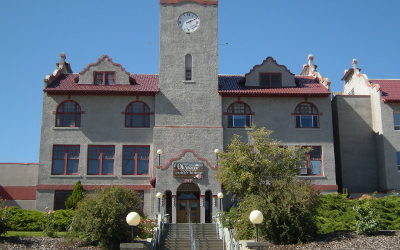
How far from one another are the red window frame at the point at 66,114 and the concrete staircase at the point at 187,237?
39.7 feet

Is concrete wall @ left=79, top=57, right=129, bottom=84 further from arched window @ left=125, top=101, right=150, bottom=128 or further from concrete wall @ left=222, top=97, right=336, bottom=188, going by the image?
concrete wall @ left=222, top=97, right=336, bottom=188

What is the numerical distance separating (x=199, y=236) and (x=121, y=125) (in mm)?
12551

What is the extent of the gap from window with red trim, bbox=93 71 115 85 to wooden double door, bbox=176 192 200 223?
10.7m

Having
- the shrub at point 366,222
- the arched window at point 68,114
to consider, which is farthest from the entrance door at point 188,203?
the shrub at point 366,222

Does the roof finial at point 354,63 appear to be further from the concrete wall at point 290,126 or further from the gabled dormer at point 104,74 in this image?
the gabled dormer at point 104,74

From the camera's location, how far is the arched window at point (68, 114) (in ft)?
131

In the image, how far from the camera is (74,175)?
127 ft

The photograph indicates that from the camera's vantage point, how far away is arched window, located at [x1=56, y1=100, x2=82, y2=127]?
39844mm

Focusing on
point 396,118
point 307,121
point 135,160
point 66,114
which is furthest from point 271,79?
point 66,114

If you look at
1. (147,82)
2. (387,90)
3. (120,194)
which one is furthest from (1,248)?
(387,90)

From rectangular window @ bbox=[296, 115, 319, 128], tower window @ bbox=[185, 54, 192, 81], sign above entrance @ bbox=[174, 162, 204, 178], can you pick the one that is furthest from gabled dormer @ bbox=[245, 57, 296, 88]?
sign above entrance @ bbox=[174, 162, 204, 178]

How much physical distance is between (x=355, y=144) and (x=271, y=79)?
8554mm

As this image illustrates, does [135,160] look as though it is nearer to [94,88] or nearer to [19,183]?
[94,88]

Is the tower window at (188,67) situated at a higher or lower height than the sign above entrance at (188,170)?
higher
